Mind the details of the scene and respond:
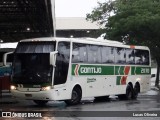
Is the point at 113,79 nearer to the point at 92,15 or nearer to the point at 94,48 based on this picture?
the point at 94,48

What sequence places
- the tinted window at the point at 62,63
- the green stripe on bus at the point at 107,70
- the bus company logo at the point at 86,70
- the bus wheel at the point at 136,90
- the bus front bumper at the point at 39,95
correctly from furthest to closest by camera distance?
the bus wheel at the point at 136,90 → the green stripe on bus at the point at 107,70 → the bus company logo at the point at 86,70 → the tinted window at the point at 62,63 → the bus front bumper at the point at 39,95

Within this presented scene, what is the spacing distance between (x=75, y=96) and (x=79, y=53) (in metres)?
2.00

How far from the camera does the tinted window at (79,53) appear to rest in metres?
22.2

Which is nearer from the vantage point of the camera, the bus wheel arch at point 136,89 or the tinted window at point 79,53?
the tinted window at point 79,53

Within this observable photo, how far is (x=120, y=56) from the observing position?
2678 cm

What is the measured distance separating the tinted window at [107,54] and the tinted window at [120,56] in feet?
1.69

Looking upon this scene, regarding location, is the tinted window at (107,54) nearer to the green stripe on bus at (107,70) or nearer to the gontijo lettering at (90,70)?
the green stripe on bus at (107,70)

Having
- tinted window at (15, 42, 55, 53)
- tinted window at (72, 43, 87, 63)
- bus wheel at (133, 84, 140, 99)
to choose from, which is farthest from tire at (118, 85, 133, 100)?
tinted window at (15, 42, 55, 53)

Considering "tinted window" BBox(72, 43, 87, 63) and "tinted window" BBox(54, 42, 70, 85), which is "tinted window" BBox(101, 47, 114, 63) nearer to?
"tinted window" BBox(72, 43, 87, 63)

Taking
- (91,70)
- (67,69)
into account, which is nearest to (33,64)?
(67,69)

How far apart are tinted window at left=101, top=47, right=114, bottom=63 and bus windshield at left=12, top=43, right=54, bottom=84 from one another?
4444mm

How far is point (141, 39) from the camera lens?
40.2 meters

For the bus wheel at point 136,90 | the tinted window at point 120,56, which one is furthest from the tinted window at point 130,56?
the bus wheel at point 136,90

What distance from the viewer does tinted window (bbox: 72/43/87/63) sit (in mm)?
22231
